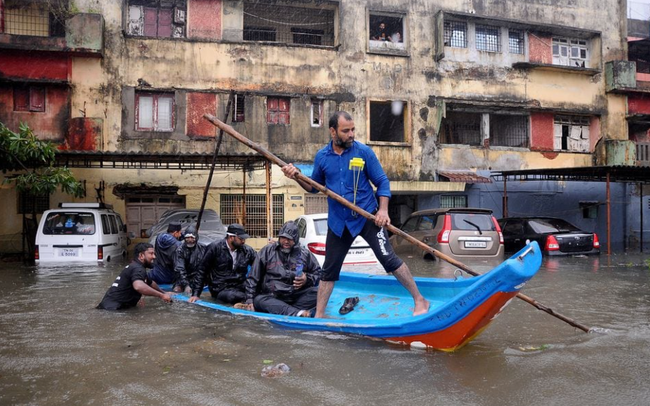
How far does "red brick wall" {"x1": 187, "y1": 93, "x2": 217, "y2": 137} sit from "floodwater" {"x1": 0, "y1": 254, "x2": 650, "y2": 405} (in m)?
12.2

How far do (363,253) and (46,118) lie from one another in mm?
12999

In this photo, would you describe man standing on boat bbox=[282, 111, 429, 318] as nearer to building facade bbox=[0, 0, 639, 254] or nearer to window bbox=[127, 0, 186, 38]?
building facade bbox=[0, 0, 639, 254]

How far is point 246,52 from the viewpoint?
1938 centimetres

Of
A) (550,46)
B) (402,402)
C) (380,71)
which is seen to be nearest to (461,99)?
(380,71)

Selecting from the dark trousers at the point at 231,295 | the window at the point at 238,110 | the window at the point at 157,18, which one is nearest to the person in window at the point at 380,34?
the window at the point at 238,110

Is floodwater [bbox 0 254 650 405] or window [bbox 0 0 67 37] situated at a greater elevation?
window [bbox 0 0 67 37]

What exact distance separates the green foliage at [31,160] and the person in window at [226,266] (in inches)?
320

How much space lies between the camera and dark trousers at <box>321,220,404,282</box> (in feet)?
16.7

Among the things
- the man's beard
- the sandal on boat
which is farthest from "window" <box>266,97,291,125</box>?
the man's beard

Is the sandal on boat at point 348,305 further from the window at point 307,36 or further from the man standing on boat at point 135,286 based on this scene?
the window at point 307,36

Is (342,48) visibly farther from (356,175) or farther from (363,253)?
(356,175)

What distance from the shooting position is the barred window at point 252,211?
62.5 ft

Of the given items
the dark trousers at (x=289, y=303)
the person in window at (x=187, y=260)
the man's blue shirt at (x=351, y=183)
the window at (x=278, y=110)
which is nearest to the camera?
the man's blue shirt at (x=351, y=183)

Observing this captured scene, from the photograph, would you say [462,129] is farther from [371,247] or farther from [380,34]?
[371,247]
